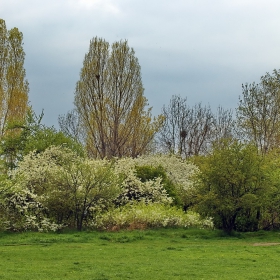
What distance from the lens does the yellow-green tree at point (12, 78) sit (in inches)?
1328

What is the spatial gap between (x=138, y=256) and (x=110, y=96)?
2320cm

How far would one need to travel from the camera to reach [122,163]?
84.1 ft

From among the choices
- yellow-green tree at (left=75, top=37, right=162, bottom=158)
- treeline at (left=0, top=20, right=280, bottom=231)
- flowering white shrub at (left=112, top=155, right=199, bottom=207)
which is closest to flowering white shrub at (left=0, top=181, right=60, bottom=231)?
treeline at (left=0, top=20, right=280, bottom=231)

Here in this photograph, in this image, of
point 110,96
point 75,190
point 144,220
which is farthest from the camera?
point 110,96

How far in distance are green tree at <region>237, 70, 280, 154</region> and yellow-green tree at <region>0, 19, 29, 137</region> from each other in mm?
17674

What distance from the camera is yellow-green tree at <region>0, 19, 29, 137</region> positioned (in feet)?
111

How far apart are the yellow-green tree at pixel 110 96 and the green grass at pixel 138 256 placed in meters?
17.3

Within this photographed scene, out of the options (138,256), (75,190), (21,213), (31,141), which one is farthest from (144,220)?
(31,141)

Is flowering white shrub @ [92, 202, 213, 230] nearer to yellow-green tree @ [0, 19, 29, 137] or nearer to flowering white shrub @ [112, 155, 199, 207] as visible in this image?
flowering white shrub @ [112, 155, 199, 207]

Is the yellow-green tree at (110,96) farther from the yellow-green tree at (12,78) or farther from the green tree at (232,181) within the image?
the green tree at (232,181)

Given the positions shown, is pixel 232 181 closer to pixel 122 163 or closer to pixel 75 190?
pixel 75 190

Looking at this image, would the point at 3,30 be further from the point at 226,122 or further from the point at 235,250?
the point at 235,250

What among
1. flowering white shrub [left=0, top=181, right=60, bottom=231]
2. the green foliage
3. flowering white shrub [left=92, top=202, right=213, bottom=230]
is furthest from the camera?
the green foliage

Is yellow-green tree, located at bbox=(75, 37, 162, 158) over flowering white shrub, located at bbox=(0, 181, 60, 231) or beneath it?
over
